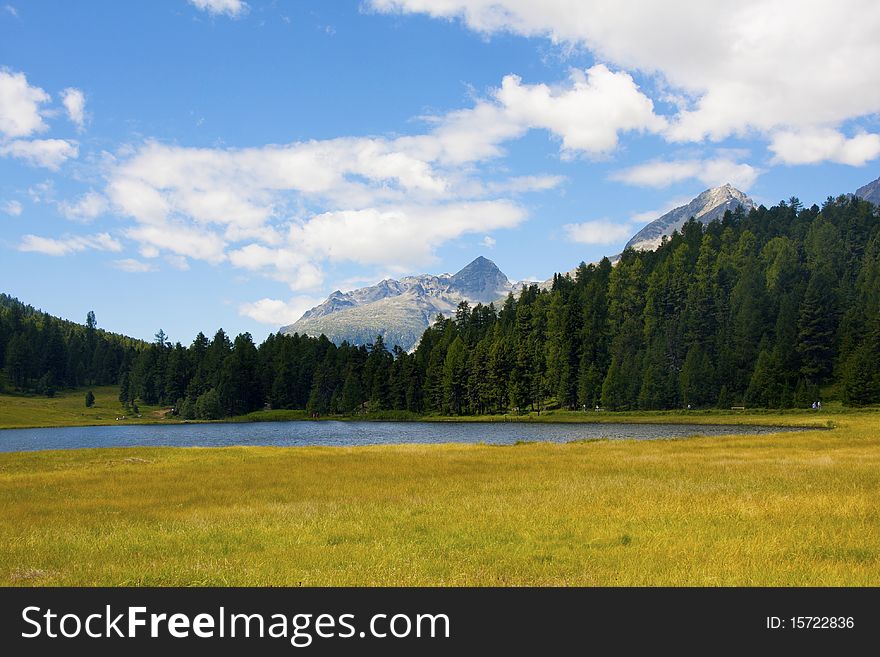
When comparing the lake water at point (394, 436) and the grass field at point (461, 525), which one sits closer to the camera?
the grass field at point (461, 525)

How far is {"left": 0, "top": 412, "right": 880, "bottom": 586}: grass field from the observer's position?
54.0 ft

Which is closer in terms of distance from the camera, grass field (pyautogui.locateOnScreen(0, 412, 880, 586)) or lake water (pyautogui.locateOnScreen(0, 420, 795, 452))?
grass field (pyautogui.locateOnScreen(0, 412, 880, 586))

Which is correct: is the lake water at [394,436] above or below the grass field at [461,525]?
below

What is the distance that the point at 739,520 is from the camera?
22359 millimetres

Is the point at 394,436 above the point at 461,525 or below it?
below

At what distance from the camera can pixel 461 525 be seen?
73.9ft

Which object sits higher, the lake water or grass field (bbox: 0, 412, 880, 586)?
grass field (bbox: 0, 412, 880, 586)

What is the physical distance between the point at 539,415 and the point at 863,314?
3225 inches

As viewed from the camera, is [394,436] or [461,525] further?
[394,436]

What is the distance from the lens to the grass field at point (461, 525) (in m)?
16.5
